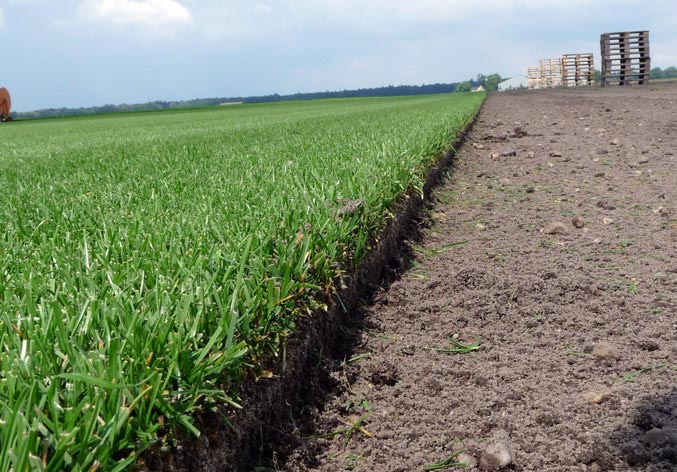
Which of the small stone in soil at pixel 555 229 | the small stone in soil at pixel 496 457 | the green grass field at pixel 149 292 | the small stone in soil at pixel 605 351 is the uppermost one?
the green grass field at pixel 149 292

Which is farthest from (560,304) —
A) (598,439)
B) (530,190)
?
(530,190)

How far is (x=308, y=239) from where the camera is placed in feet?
6.75

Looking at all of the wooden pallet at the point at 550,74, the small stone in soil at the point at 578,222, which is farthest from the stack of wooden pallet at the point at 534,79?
the small stone in soil at the point at 578,222

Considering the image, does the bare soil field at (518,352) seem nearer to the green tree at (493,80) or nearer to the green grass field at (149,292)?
the green grass field at (149,292)

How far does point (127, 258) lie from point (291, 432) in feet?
2.50

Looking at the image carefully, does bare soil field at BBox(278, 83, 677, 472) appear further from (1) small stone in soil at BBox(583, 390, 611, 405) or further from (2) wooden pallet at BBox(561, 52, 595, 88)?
(2) wooden pallet at BBox(561, 52, 595, 88)

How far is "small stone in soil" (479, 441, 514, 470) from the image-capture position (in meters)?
1.45

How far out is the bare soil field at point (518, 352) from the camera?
5.05 feet

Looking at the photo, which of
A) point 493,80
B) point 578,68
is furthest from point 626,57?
point 493,80

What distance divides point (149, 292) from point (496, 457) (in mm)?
886

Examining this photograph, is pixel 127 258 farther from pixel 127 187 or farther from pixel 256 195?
pixel 127 187

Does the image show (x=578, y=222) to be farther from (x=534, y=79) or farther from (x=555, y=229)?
(x=534, y=79)

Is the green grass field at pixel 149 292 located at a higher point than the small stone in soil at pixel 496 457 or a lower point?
higher

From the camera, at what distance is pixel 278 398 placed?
1.60m
